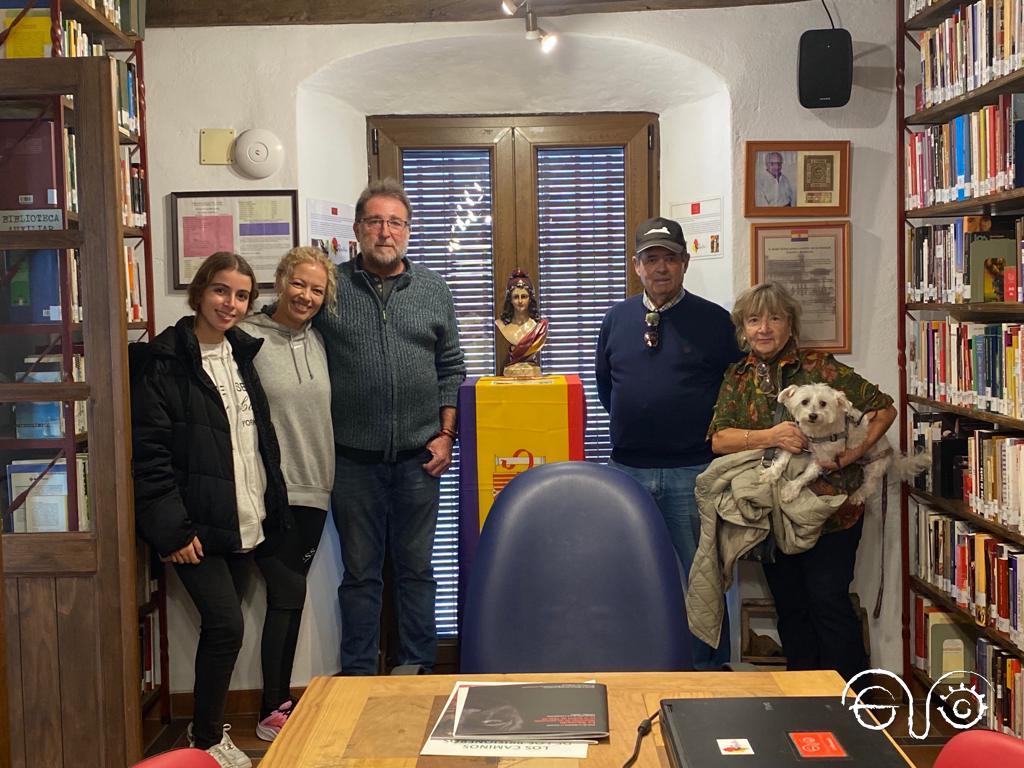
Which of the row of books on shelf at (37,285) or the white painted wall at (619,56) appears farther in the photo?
the white painted wall at (619,56)

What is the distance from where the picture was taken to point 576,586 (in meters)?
2.07

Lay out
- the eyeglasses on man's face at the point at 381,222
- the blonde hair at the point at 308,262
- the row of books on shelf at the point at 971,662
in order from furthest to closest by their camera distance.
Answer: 1. the eyeglasses on man's face at the point at 381,222
2. the blonde hair at the point at 308,262
3. the row of books on shelf at the point at 971,662

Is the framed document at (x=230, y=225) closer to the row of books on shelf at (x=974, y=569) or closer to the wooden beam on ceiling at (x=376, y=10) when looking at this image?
the wooden beam on ceiling at (x=376, y=10)

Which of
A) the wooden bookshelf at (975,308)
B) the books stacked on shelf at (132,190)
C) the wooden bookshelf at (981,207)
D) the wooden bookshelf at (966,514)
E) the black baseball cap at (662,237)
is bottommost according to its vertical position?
the wooden bookshelf at (966,514)

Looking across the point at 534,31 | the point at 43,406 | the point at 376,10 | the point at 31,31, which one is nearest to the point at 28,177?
the point at 31,31

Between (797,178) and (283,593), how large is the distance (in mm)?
2271

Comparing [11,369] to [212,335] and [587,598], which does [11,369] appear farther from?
[587,598]

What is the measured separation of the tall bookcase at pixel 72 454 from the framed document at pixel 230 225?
753 mm

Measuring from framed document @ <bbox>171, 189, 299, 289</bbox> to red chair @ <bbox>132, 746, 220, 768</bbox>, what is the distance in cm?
240

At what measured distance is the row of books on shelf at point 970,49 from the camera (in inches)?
109

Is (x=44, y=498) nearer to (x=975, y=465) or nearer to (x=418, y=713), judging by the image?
(x=418, y=713)

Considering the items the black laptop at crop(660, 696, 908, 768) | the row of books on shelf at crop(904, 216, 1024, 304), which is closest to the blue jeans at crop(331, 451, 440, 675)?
the row of books on shelf at crop(904, 216, 1024, 304)

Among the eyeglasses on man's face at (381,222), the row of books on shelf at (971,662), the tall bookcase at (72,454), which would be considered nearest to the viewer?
the tall bookcase at (72,454)

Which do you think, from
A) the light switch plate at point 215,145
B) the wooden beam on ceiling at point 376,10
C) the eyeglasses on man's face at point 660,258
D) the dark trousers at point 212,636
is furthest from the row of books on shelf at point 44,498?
the eyeglasses on man's face at point 660,258
